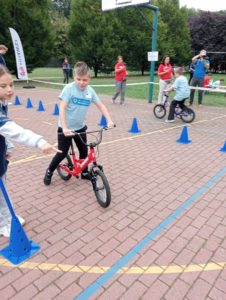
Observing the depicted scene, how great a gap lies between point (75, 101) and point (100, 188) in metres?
1.23

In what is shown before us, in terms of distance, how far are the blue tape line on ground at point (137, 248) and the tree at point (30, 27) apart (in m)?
20.2

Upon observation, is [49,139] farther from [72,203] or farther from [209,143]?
[209,143]

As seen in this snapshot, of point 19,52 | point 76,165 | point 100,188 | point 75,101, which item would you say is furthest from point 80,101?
point 19,52

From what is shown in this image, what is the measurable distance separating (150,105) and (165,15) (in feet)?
102

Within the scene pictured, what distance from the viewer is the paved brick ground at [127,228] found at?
96.8 inches

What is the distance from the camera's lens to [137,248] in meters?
2.93

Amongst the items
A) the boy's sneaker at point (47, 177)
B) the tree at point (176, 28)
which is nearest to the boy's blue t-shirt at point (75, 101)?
the boy's sneaker at point (47, 177)

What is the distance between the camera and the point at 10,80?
2424 millimetres

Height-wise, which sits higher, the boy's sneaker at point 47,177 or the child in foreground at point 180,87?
the child in foreground at point 180,87

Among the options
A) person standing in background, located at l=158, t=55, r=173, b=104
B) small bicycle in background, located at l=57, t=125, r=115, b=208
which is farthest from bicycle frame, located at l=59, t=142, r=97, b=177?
person standing in background, located at l=158, t=55, r=173, b=104

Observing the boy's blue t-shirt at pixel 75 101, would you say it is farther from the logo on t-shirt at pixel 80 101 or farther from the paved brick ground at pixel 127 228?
the paved brick ground at pixel 127 228

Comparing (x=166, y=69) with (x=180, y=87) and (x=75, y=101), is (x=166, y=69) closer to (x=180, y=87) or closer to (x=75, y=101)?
(x=180, y=87)

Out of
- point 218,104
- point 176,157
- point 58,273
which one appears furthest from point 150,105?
point 58,273

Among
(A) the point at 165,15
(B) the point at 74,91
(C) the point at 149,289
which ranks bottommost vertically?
(C) the point at 149,289
